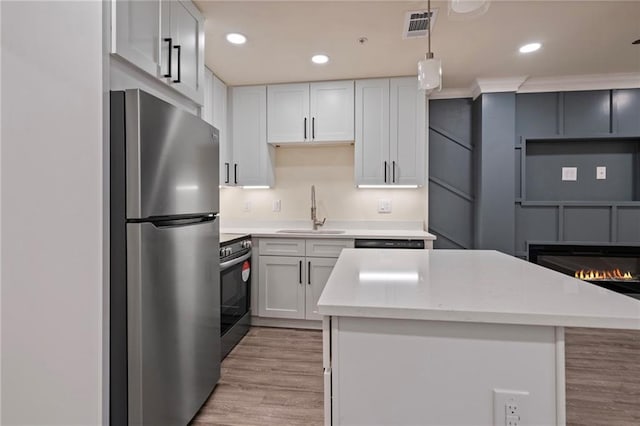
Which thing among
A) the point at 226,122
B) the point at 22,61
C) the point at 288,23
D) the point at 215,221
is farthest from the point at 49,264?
the point at 226,122

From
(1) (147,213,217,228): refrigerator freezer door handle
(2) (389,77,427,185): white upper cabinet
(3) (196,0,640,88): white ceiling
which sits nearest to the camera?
(1) (147,213,217,228): refrigerator freezer door handle

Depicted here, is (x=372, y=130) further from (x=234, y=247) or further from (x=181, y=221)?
(x=181, y=221)

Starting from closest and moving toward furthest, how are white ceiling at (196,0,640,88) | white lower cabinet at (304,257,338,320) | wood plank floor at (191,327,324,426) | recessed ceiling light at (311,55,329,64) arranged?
wood plank floor at (191,327,324,426) → white ceiling at (196,0,640,88) → recessed ceiling light at (311,55,329,64) → white lower cabinet at (304,257,338,320)

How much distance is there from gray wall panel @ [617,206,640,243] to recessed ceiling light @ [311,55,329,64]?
3238 mm

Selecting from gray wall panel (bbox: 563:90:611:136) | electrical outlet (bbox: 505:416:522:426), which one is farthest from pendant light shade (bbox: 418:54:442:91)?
gray wall panel (bbox: 563:90:611:136)

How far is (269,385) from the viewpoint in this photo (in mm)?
2133

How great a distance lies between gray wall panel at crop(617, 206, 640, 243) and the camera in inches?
129

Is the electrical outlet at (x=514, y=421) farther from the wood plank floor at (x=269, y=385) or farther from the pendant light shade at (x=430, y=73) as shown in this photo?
the pendant light shade at (x=430, y=73)

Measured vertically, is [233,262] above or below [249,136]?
below

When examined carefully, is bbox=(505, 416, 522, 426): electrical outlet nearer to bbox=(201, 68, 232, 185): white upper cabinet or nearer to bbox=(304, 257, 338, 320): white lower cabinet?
bbox=(304, 257, 338, 320): white lower cabinet

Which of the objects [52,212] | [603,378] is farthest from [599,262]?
[52,212]

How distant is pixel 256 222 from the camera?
3715mm

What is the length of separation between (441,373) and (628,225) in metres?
3.61

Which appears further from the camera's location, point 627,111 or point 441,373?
point 627,111
